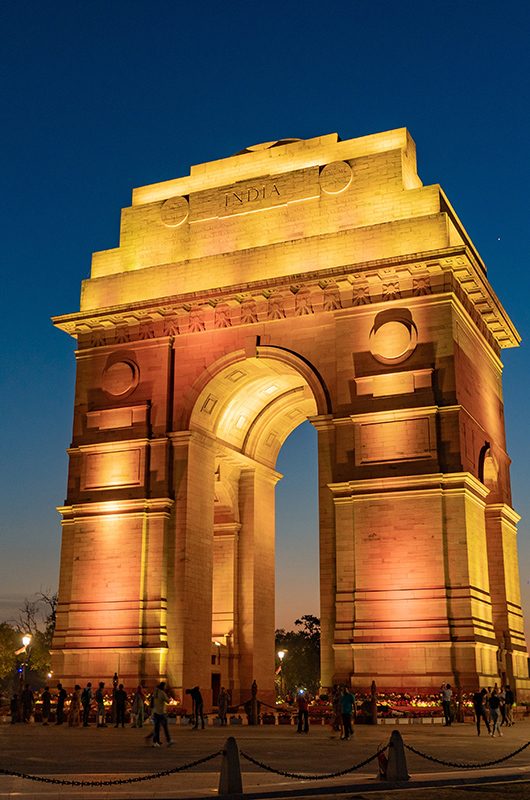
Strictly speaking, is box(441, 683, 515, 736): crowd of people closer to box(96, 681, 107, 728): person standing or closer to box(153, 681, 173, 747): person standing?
box(153, 681, 173, 747): person standing

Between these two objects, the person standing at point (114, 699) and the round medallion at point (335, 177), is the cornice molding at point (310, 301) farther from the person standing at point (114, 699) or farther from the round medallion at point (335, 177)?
the person standing at point (114, 699)

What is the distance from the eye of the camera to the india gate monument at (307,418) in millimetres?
34625

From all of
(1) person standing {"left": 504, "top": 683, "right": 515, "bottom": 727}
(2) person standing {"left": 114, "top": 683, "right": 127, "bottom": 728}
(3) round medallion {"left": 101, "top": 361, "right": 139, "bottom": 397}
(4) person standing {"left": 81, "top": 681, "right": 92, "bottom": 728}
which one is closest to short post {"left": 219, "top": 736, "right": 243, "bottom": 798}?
(2) person standing {"left": 114, "top": 683, "right": 127, "bottom": 728}

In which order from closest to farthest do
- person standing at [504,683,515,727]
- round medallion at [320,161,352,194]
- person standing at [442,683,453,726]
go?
person standing at [442,683,453,726]
person standing at [504,683,515,727]
round medallion at [320,161,352,194]

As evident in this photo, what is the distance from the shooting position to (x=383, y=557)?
3475cm

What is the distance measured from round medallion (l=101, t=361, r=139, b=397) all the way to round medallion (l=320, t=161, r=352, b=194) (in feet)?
35.7

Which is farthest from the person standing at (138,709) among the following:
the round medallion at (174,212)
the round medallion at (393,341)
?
the round medallion at (174,212)

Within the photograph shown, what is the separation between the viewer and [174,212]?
43.4 m

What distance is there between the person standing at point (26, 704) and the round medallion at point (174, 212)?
20.1m

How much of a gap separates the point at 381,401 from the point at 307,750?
16.4 metres

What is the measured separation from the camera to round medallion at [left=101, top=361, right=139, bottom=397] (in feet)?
136

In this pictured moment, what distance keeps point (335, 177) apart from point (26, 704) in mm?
23626

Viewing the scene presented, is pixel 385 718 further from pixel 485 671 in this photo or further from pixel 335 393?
pixel 335 393

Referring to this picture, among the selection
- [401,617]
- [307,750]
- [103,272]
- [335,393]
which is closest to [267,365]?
[335,393]
